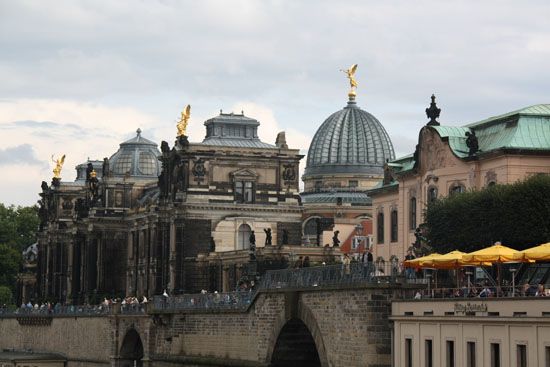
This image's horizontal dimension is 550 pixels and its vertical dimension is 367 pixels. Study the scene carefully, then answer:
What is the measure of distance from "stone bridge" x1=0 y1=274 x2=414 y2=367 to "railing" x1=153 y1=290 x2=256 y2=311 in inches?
14.4

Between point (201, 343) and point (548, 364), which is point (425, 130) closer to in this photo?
point (201, 343)

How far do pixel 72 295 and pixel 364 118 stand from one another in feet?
131

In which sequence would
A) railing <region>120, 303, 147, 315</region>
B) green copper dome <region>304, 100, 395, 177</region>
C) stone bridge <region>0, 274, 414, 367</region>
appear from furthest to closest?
green copper dome <region>304, 100, 395, 177</region>, railing <region>120, 303, 147, 315</region>, stone bridge <region>0, 274, 414, 367</region>

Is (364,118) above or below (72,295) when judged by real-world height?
above

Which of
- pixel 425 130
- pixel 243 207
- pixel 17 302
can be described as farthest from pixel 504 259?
pixel 17 302

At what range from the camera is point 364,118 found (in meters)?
177

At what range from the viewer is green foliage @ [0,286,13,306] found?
626ft

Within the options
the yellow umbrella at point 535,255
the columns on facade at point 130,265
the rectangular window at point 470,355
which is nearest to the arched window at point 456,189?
the yellow umbrella at point 535,255

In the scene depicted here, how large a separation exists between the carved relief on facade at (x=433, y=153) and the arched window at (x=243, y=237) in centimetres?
4503

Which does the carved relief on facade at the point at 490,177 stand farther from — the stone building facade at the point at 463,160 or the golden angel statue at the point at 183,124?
the golden angel statue at the point at 183,124

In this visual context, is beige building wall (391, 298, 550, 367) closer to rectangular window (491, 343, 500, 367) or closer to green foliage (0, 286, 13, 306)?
rectangular window (491, 343, 500, 367)

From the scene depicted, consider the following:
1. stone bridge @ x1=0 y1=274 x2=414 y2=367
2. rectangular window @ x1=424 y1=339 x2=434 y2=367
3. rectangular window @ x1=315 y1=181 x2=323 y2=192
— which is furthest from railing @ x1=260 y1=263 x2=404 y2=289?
rectangular window @ x1=315 y1=181 x2=323 y2=192

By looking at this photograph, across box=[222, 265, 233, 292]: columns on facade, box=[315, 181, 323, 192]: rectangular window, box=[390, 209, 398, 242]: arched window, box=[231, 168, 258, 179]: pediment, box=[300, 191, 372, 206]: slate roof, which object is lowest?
box=[222, 265, 233, 292]: columns on facade

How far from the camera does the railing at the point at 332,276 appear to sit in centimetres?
6581
